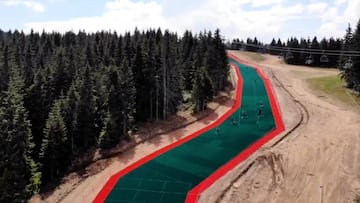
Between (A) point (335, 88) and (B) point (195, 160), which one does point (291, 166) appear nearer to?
(B) point (195, 160)

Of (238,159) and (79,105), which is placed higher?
(79,105)

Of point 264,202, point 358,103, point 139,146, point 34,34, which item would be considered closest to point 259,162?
point 264,202

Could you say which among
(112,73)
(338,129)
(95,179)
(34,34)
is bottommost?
(95,179)

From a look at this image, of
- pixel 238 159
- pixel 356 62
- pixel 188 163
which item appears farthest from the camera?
pixel 356 62

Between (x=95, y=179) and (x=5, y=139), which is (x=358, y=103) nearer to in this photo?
(x=95, y=179)

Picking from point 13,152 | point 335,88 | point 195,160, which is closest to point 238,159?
point 195,160

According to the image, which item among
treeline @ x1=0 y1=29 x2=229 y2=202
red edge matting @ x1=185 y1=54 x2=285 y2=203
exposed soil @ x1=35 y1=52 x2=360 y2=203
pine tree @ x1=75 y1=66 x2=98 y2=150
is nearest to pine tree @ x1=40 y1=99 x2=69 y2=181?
treeline @ x1=0 y1=29 x2=229 y2=202

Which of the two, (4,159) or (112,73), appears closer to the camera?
(4,159)

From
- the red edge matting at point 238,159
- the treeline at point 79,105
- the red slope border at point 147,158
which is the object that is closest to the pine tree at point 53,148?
the treeline at point 79,105
